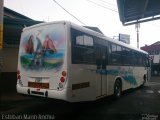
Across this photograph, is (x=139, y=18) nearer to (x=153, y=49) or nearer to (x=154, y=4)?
(x=154, y=4)

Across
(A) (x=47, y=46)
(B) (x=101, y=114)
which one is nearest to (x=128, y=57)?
(B) (x=101, y=114)

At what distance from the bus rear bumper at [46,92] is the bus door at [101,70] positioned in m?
2.25

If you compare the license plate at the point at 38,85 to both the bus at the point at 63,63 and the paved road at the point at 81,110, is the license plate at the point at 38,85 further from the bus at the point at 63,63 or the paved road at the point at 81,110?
the paved road at the point at 81,110

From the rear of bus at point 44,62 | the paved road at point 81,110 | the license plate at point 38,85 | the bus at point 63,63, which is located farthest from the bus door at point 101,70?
the license plate at point 38,85

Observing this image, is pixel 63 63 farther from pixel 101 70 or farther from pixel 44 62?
pixel 101 70

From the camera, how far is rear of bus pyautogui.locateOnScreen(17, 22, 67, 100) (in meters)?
7.54

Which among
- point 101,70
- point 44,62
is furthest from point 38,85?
point 101,70

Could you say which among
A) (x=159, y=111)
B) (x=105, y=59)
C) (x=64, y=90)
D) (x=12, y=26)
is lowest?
(x=159, y=111)

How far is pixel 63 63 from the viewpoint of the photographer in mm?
7512

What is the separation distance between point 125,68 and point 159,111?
4316 mm

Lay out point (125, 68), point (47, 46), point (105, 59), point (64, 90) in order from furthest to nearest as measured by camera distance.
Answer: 1. point (125, 68)
2. point (105, 59)
3. point (47, 46)
4. point (64, 90)

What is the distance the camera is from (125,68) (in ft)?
42.3

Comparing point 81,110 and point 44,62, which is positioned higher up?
point 44,62

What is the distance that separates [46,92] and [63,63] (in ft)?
3.79
